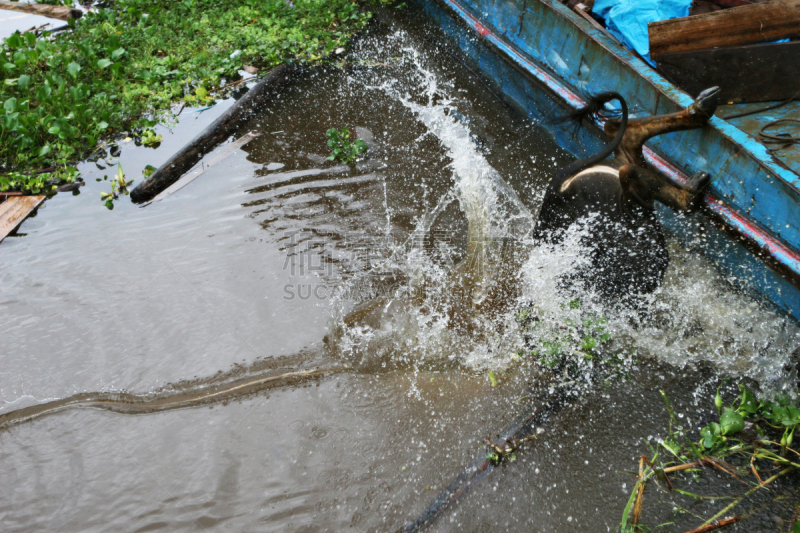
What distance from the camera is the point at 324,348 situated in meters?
3.50

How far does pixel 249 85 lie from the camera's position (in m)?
5.98

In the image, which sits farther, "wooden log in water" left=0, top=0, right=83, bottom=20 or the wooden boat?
"wooden log in water" left=0, top=0, right=83, bottom=20

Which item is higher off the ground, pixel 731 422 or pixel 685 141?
pixel 685 141

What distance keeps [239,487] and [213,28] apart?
20.1 ft

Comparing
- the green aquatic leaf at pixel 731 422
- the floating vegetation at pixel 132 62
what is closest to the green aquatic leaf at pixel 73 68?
the floating vegetation at pixel 132 62

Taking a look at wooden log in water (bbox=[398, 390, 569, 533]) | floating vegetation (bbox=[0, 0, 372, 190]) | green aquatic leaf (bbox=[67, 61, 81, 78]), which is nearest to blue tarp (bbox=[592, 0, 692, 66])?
wooden log in water (bbox=[398, 390, 569, 533])

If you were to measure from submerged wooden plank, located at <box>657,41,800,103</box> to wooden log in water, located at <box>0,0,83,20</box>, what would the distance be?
7.80 m

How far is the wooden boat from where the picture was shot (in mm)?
3057

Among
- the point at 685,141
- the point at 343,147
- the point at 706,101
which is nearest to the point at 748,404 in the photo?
the point at 706,101

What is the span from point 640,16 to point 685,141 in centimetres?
147

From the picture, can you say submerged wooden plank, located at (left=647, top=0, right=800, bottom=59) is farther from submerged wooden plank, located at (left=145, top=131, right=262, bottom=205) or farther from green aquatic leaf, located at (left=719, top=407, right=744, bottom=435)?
submerged wooden plank, located at (left=145, top=131, right=262, bottom=205)

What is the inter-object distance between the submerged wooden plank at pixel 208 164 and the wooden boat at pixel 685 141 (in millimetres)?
2829

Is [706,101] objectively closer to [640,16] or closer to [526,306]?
[526,306]

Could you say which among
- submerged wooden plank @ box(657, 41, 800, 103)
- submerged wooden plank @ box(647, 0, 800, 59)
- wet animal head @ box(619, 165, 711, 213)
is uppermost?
submerged wooden plank @ box(647, 0, 800, 59)
